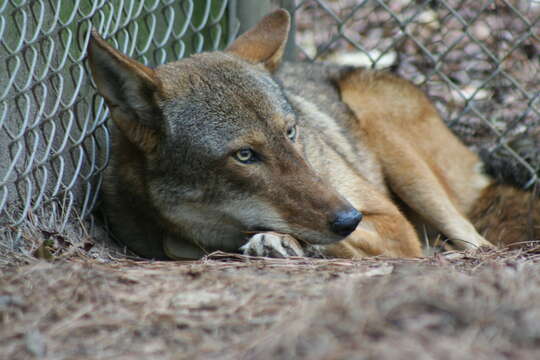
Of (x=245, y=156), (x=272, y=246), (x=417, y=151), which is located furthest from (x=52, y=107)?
(x=417, y=151)

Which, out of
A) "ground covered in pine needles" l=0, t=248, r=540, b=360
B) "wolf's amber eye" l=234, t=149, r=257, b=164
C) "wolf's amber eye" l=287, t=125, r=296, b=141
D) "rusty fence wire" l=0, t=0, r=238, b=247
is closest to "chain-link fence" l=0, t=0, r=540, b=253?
"rusty fence wire" l=0, t=0, r=238, b=247

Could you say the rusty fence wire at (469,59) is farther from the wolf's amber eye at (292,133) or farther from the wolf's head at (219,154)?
the wolf's head at (219,154)

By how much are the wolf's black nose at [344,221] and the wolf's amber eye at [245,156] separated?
1.73 ft

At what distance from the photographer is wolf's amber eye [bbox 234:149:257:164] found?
11.1 ft

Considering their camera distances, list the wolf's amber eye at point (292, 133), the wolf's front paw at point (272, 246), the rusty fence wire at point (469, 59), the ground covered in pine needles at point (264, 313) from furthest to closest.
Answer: the rusty fence wire at point (469, 59)
the wolf's amber eye at point (292, 133)
the wolf's front paw at point (272, 246)
the ground covered in pine needles at point (264, 313)

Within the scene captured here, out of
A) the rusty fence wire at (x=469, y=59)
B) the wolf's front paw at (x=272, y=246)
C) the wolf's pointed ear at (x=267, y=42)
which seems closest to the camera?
the wolf's front paw at (x=272, y=246)

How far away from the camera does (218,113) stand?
339 cm

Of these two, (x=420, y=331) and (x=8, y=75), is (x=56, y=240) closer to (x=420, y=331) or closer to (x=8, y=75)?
(x=8, y=75)

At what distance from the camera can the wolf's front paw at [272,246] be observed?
3277mm

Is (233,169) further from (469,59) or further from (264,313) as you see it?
(469,59)

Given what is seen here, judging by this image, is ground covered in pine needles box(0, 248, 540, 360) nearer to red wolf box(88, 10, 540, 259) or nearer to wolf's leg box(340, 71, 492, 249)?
red wolf box(88, 10, 540, 259)

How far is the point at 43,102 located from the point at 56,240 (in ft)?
2.25

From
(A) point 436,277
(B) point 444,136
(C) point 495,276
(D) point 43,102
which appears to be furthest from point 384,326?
(B) point 444,136

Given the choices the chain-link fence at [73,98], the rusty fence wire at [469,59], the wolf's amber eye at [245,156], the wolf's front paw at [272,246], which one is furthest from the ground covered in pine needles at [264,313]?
the rusty fence wire at [469,59]
